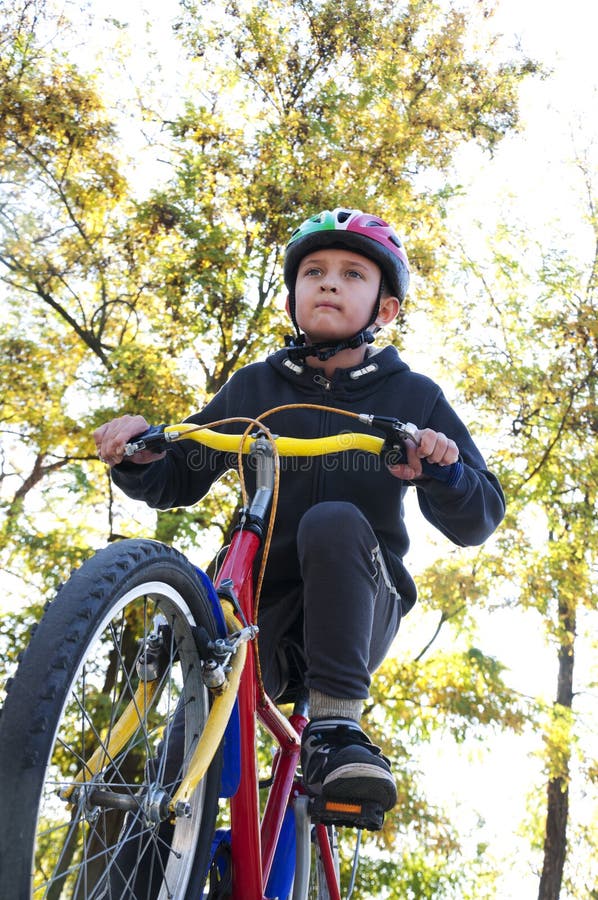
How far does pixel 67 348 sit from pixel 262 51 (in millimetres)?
3748

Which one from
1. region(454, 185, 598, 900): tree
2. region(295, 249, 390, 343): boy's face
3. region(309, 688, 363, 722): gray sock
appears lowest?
region(309, 688, 363, 722): gray sock

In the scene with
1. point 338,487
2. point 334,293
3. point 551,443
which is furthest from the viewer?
point 551,443

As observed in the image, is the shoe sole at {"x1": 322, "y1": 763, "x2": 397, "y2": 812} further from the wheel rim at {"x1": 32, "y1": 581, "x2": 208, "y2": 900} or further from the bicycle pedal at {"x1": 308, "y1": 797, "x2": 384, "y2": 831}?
the wheel rim at {"x1": 32, "y1": 581, "x2": 208, "y2": 900}

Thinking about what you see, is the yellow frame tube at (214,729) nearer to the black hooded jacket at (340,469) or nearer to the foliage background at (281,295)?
the black hooded jacket at (340,469)

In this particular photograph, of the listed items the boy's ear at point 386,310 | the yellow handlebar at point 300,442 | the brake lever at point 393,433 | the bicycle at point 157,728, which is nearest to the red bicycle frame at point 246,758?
the bicycle at point 157,728

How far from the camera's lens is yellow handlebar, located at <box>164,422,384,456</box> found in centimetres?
184

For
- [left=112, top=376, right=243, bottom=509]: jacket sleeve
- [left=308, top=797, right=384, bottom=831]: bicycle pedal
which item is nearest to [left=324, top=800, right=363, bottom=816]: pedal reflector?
[left=308, top=797, right=384, bottom=831]: bicycle pedal

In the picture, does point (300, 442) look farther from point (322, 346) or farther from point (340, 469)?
point (322, 346)

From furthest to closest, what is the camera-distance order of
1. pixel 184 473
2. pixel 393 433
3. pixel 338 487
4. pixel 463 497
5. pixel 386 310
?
pixel 386 310 → pixel 184 473 → pixel 338 487 → pixel 463 497 → pixel 393 433

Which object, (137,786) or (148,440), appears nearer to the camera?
(137,786)

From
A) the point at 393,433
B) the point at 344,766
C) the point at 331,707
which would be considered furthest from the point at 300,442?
the point at 344,766

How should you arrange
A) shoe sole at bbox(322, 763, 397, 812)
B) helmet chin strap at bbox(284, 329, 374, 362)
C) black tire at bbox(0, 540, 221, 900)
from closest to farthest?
black tire at bbox(0, 540, 221, 900) → shoe sole at bbox(322, 763, 397, 812) → helmet chin strap at bbox(284, 329, 374, 362)

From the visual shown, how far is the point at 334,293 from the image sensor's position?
261 centimetres

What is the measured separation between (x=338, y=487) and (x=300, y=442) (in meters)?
0.48
